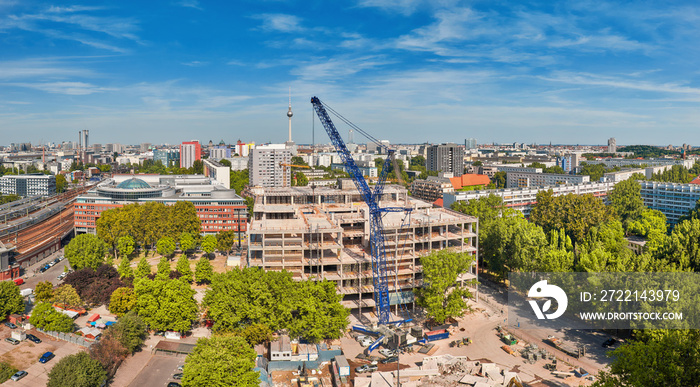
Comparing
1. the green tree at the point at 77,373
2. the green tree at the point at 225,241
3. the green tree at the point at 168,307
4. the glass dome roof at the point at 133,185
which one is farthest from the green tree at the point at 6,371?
the glass dome roof at the point at 133,185

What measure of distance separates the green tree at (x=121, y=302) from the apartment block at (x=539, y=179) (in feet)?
319

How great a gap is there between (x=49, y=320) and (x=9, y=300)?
590cm

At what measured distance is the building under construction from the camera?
42875 mm

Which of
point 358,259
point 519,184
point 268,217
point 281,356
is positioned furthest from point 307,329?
point 519,184

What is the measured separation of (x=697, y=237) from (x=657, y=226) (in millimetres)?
30248

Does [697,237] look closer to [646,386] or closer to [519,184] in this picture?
[646,386]

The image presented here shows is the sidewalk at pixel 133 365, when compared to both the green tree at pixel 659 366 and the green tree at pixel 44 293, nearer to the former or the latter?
the green tree at pixel 44 293

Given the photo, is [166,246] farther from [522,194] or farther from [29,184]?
[29,184]

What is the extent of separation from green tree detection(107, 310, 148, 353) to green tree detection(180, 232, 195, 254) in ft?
86.3

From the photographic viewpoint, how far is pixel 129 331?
35.0m

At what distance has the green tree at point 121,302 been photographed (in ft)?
132

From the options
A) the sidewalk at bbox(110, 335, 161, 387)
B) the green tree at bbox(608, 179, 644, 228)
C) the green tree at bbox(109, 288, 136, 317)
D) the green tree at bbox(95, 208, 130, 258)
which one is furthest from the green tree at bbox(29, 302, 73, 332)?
the green tree at bbox(608, 179, 644, 228)

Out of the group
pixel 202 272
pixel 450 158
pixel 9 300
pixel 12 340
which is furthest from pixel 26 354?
pixel 450 158

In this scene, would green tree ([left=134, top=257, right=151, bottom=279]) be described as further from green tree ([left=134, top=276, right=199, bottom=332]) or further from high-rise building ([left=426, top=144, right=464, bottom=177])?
high-rise building ([left=426, top=144, right=464, bottom=177])
